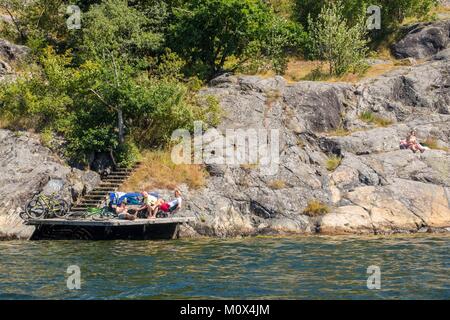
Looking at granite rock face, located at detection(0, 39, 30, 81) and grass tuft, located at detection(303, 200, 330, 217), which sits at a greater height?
granite rock face, located at detection(0, 39, 30, 81)

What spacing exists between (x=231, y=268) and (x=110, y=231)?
360 inches

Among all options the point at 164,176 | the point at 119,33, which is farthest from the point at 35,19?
the point at 164,176

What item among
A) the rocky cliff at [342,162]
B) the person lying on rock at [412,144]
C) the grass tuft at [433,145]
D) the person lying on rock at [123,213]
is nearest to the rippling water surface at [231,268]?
the person lying on rock at [123,213]

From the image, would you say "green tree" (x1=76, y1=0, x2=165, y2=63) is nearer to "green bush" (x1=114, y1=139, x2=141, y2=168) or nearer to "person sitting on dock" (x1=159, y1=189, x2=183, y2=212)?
"green bush" (x1=114, y1=139, x2=141, y2=168)

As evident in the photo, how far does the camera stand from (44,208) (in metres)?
26.4

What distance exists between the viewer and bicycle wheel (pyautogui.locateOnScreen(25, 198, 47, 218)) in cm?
2638

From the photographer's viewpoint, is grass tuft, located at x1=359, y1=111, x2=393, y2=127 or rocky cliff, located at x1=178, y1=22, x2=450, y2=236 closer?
rocky cliff, located at x1=178, y1=22, x2=450, y2=236

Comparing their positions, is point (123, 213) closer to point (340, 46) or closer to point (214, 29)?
point (214, 29)

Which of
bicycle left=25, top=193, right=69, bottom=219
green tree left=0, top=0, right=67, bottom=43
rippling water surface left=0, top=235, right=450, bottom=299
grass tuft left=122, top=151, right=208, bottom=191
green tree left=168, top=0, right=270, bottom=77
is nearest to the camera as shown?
rippling water surface left=0, top=235, right=450, bottom=299

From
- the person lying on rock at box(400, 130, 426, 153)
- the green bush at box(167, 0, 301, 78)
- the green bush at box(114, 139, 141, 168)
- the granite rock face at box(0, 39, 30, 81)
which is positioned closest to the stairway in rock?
the green bush at box(114, 139, 141, 168)

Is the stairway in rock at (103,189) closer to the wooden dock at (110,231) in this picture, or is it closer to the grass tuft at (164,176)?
the grass tuft at (164,176)

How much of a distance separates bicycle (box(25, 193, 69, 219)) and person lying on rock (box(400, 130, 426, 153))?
18549mm

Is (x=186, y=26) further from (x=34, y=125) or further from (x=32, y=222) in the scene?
(x=32, y=222)
